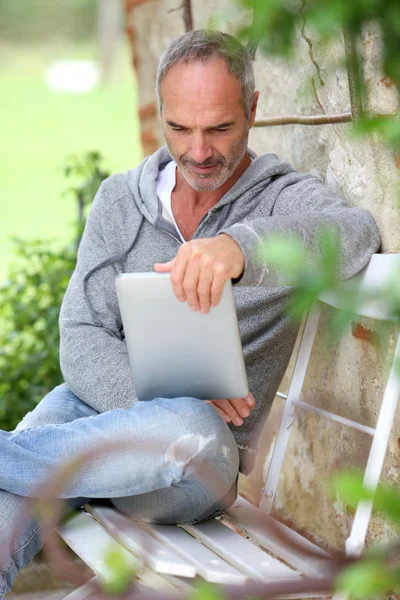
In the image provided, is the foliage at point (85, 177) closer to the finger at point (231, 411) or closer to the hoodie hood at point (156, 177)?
the hoodie hood at point (156, 177)

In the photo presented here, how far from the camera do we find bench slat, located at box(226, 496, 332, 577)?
1.70 meters

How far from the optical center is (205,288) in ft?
5.29

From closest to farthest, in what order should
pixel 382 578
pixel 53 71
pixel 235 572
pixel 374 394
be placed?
pixel 382 578
pixel 235 572
pixel 374 394
pixel 53 71

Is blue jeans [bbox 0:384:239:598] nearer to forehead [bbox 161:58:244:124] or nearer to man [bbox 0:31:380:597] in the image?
man [bbox 0:31:380:597]

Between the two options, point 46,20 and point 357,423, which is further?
point 46,20

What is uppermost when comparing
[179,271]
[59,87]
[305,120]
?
[59,87]

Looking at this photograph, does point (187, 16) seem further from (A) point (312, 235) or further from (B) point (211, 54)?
(A) point (312, 235)

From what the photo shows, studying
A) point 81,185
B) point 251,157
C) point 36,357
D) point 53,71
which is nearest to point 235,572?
point 251,157

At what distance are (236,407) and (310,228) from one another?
51 centimetres

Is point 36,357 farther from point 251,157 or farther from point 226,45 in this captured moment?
point 226,45

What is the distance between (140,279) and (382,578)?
3.79 feet

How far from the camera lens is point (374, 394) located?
2.12 metres

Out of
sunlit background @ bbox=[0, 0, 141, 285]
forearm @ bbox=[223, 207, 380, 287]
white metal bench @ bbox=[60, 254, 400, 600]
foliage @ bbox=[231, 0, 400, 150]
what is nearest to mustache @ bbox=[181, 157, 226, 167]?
forearm @ bbox=[223, 207, 380, 287]

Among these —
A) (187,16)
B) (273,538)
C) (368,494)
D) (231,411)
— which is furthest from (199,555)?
(187,16)
